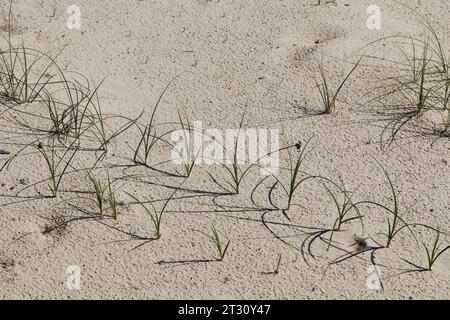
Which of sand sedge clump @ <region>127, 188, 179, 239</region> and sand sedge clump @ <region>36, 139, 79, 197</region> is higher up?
sand sedge clump @ <region>36, 139, 79, 197</region>

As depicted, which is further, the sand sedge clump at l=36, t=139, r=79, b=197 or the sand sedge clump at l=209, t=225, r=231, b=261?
the sand sedge clump at l=36, t=139, r=79, b=197

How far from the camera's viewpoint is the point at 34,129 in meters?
3.83

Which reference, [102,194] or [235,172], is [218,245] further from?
[102,194]

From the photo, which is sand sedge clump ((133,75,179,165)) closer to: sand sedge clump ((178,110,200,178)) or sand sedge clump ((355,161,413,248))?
sand sedge clump ((178,110,200,178))

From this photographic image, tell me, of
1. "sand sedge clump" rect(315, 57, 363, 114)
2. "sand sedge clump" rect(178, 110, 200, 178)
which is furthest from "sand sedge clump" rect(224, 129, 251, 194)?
"sand sedge clump" rect(315, 57, 363, 114)

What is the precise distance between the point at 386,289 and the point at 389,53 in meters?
1.51

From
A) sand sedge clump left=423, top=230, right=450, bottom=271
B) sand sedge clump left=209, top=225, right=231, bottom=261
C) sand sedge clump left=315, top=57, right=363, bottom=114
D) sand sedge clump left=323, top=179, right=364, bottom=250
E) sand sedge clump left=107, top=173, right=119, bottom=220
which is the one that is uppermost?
sand sedge clump left=315, top=57, right=363, bottom=114

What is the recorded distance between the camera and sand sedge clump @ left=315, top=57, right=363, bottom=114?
384 cm

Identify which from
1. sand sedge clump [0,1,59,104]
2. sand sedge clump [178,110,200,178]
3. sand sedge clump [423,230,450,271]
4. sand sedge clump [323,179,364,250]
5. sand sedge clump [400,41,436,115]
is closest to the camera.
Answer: sand sedge clump [423,230,450,271]

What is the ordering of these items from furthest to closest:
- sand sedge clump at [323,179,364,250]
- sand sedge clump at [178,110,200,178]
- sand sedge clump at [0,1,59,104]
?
1. sand sedge clump at [0,1,59,104]
2. sand sedge clump at [178,110,200,178]
3. sand sedge clump at [323,179,364,250]

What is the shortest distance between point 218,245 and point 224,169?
0.51m

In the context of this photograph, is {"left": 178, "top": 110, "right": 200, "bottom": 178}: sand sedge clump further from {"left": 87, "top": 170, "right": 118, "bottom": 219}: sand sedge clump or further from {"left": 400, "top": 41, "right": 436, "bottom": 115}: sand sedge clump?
{"left": 400, "top": 41, "right": 436, "bottom": 115}: sand sedge clump

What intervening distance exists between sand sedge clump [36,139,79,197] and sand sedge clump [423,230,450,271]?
1.55m

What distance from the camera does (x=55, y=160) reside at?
367cm
